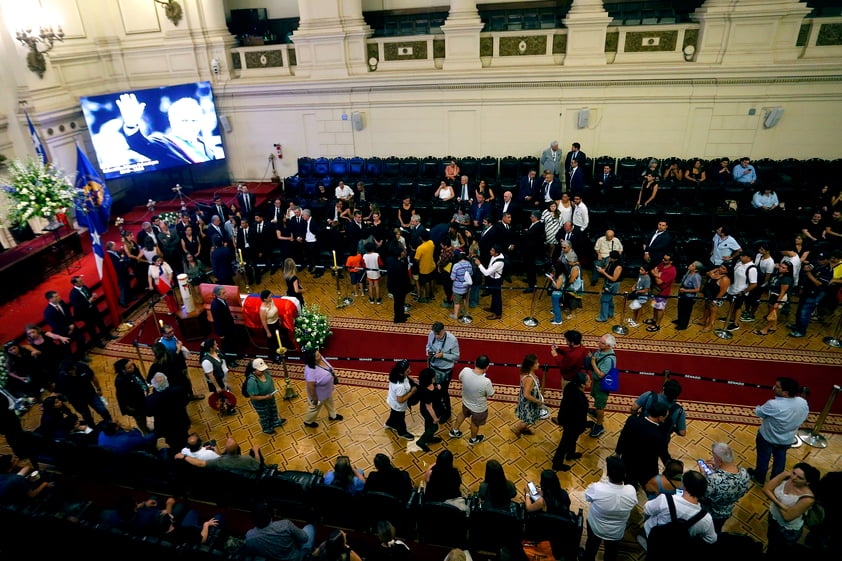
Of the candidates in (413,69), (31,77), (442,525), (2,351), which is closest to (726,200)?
(413,69)

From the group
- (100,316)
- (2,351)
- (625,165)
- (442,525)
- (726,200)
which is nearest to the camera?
(442,525)

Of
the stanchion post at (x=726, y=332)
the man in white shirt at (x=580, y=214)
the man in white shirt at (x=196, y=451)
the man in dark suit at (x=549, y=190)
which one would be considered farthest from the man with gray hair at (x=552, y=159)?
the man in white shirt at (x=196, y=451)

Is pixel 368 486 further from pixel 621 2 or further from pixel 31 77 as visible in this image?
pixel 621 2

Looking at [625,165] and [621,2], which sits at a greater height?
[621,2]

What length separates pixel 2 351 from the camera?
7.63 m

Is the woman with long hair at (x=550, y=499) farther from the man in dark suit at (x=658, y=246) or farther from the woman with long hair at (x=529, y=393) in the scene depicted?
the man in dark suit at (x=658, y=246)

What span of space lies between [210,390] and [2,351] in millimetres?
3128

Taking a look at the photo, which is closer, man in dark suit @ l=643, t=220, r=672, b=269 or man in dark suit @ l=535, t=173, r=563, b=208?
man in dark suit @ l=643, t=220, r=672, b=269

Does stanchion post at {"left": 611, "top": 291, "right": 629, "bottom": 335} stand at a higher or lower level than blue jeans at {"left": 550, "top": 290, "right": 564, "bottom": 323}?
lower

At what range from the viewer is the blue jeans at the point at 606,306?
9039 mm

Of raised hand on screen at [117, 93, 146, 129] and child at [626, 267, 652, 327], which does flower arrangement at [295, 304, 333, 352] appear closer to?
child at [626, 267, 652, 327]

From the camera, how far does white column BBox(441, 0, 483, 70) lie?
12.3 m

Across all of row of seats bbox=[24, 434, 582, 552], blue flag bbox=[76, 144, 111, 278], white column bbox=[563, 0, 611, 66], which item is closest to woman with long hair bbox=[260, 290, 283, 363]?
row of seats bbox=[24, 434, 582, 552]

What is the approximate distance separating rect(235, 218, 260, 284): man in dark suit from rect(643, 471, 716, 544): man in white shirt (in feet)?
28.5
